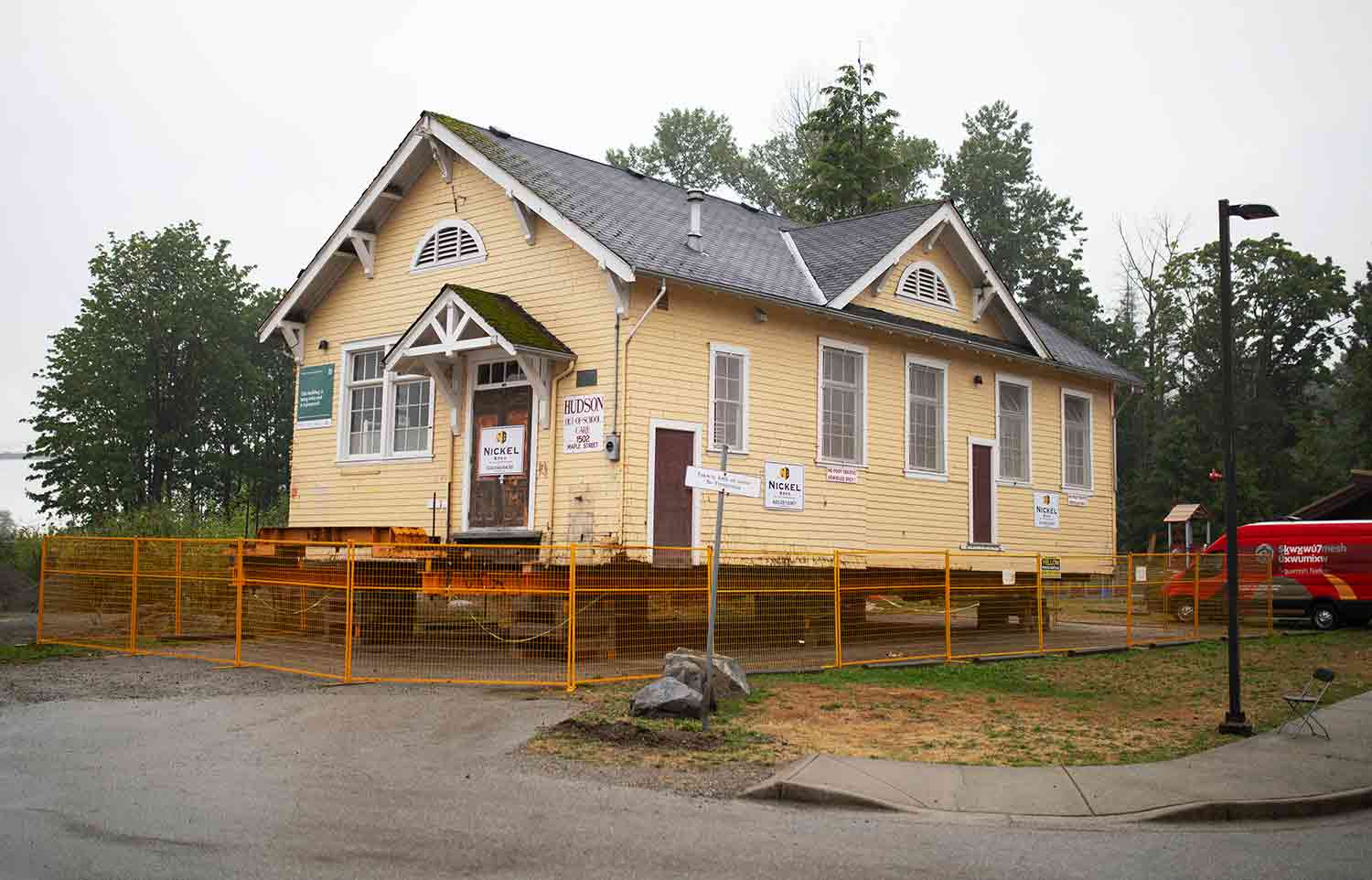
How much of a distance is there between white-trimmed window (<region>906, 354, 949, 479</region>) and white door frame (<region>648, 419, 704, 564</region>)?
15.7 ft

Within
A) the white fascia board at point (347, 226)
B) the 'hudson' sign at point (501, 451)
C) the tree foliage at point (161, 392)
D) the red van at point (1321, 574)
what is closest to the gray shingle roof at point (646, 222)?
the white fascia board at point (347, 226)

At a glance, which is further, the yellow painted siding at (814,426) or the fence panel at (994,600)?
the fence panel at (994,600)

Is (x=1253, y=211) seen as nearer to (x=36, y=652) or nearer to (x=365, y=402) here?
(x=365, y=402)

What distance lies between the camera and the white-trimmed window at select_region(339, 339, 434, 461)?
19422 millimetres

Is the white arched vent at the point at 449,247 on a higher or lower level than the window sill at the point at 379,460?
higher

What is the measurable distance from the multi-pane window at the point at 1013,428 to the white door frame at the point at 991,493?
12.3 inches

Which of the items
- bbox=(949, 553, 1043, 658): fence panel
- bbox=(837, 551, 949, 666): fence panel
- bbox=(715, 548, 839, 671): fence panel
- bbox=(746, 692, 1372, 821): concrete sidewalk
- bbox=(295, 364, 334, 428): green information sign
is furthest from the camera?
bbox=(295, 364, 334, 428): green information sign

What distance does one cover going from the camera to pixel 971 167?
67688 millimetres

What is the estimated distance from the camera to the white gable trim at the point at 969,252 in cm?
1953

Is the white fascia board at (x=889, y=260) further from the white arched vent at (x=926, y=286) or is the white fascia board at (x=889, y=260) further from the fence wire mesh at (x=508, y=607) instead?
the fence wire mesh at (x=508, y=607)

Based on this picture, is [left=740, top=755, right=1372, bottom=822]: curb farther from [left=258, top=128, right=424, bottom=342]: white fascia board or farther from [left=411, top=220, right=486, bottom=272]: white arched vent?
[left=258, top=128, right=424, bottom=342]: white fascia board

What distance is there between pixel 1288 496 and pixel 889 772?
171ft

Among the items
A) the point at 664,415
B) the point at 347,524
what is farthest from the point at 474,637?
the point at 347,524

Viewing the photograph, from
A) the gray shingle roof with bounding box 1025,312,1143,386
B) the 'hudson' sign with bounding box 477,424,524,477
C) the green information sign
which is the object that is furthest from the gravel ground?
the gray shingle roof with bounding box 1025,312,1143,386
